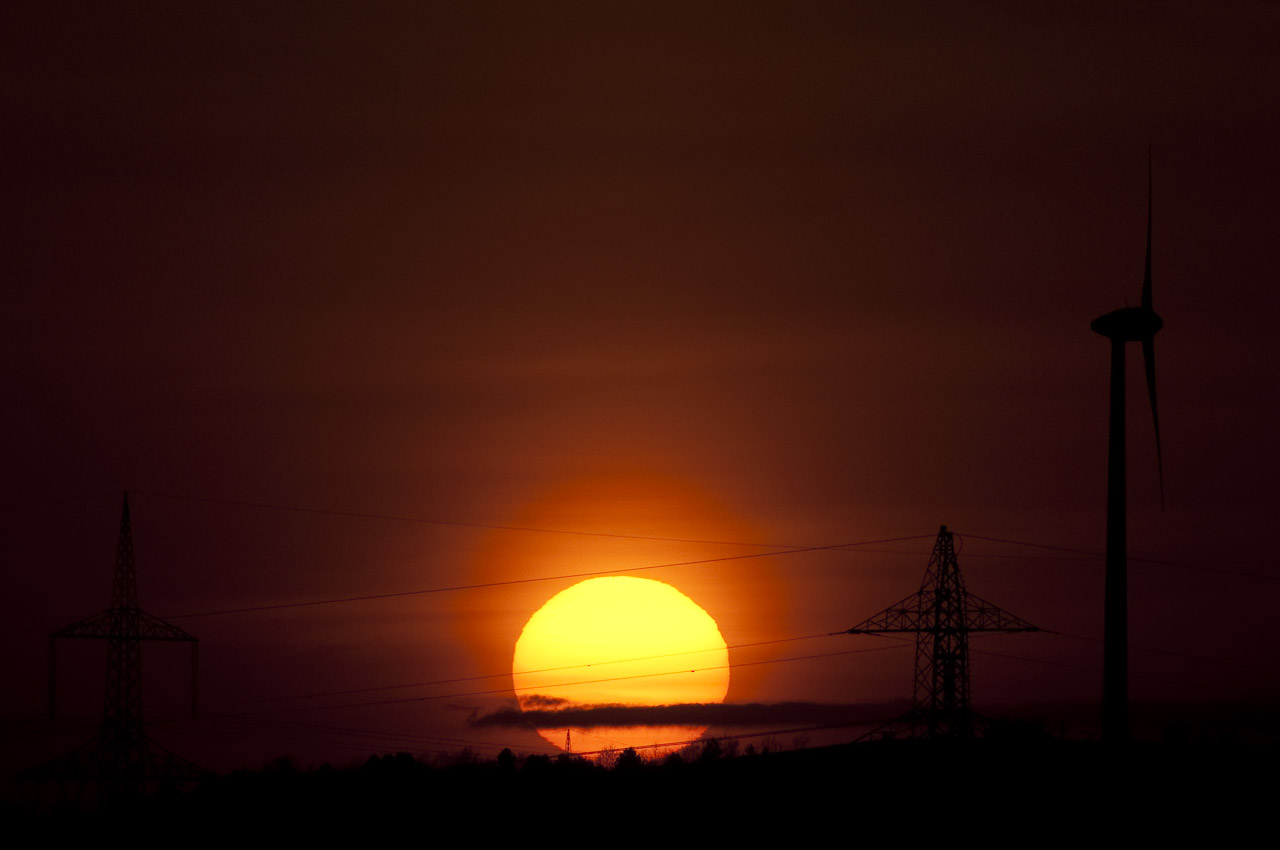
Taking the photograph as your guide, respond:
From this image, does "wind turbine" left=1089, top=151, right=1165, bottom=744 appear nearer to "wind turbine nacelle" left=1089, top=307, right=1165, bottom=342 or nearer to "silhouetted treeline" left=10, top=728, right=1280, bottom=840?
"wind turbine nacelle" left=1089, top=307, right=1165, bottom=342

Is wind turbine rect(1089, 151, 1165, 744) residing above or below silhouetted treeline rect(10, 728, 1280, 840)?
above

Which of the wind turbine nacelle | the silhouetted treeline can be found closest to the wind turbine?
the wind turbine nacelle

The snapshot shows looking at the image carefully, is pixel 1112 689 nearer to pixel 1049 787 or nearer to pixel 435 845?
pixel 1049 787

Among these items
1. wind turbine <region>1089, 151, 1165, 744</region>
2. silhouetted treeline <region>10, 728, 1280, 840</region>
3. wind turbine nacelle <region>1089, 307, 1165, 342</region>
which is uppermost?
wind turbine nacelle <region>1089, 307, 1165, 342</region>

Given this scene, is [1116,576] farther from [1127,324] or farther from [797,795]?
[797,795]

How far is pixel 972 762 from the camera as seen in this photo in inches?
3720

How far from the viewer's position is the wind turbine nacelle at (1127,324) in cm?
6400

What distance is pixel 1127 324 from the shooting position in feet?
211

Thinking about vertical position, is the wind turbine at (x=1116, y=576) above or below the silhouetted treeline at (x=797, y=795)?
above

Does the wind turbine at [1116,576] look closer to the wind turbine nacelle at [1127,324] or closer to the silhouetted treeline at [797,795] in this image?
the wind turbine nacelle at [1127,324]

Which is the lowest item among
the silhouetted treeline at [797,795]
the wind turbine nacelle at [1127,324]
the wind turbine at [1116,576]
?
the silhouetted treeline at [797,795]

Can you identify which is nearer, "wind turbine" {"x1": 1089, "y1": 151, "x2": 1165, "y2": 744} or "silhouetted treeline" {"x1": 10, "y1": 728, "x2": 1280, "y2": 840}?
"wind turbine" {"x1": 1089, "y1": 151, "x2": 1165, "y2": 744}

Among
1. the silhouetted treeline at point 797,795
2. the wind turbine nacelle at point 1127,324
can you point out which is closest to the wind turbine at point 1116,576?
the wind turbine nacelle at point 1127,324

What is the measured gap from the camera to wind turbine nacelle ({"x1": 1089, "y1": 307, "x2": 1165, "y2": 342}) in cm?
6400
